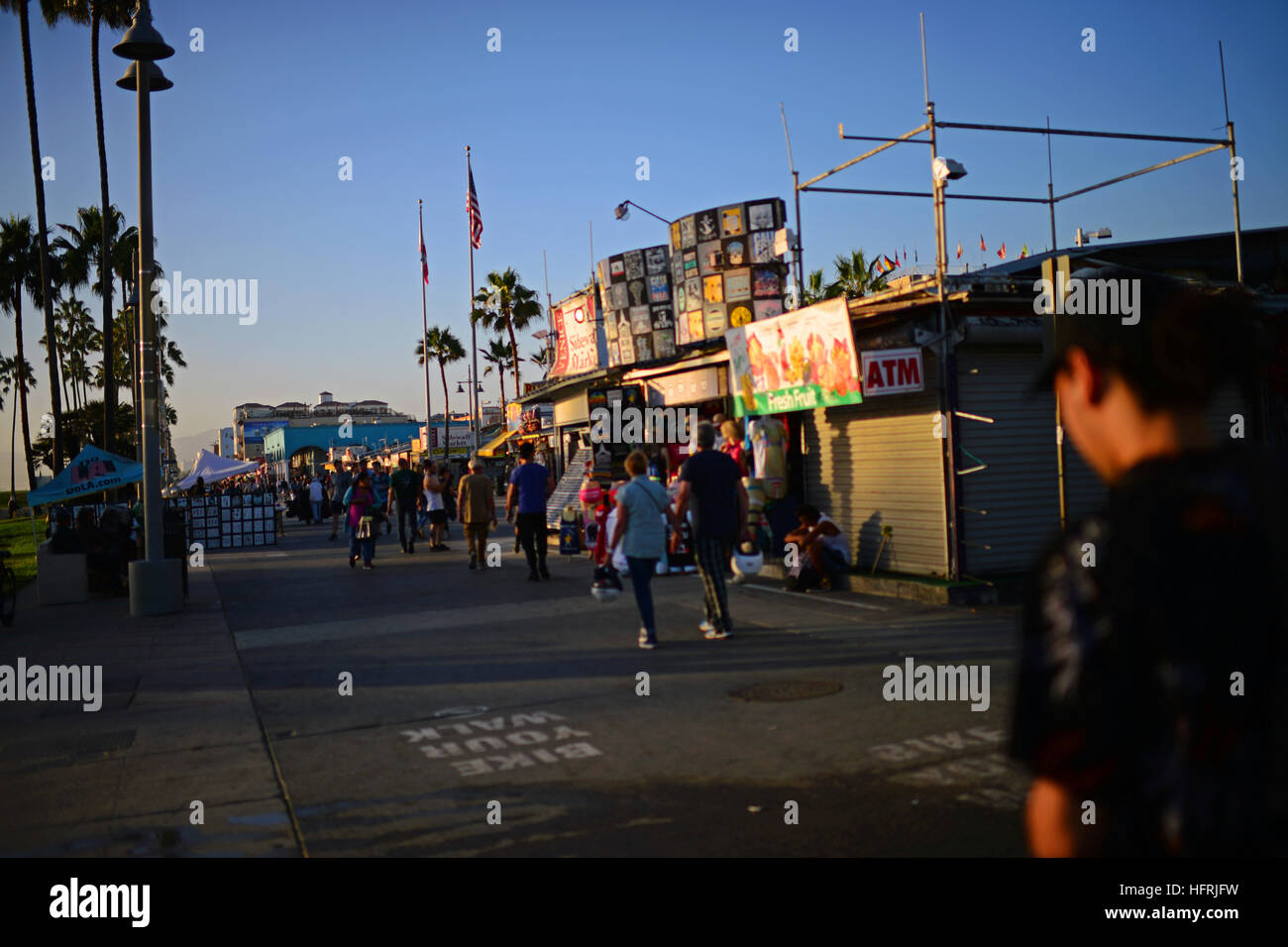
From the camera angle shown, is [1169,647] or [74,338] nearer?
[1169,647]

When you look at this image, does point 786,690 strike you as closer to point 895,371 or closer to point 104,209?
point 895,371

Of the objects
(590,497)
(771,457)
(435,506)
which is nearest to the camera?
(771,457)

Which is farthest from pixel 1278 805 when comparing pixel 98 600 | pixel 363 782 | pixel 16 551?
pixel 16 551

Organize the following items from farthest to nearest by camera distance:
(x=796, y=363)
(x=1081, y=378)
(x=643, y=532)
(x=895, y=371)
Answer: (x=796, y=363) → (x=895, y=371) → (x=643, y=532) → (x=1081, y=378)

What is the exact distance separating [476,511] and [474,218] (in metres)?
19.7

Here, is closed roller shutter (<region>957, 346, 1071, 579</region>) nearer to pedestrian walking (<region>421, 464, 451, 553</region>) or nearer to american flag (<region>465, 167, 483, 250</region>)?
pedestrian walking (<region>421, 464, 451, 553</region>)

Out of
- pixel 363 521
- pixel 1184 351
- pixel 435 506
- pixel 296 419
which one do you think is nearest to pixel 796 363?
pixel 363 521

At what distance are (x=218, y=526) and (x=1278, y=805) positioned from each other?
2839 centimetres

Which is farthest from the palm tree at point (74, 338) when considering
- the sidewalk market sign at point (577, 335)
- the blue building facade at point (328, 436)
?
the sidewalk market sign at point (577, 335)

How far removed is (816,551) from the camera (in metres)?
12.8

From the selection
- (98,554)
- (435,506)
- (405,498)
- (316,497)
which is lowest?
(98,554)

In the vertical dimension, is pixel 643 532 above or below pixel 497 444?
below

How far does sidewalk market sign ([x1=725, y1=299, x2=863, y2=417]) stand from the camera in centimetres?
1262

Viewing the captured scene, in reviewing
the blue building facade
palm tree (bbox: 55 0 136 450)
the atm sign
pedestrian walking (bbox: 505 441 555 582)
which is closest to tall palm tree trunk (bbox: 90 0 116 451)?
palm tree (bbox: 55 0 136 450)
